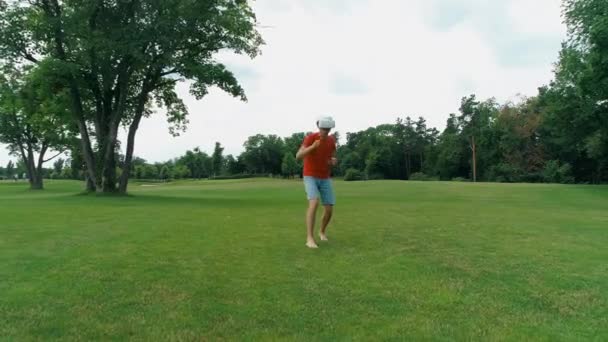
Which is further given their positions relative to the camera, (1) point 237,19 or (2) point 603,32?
(1) point 237,19

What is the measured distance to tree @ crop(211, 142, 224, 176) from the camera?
395 ft

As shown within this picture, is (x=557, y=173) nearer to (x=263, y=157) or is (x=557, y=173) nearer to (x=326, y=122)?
(x=326, y=122)

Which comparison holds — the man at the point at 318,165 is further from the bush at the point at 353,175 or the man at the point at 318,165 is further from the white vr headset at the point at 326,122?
the bush at the point at 353,175

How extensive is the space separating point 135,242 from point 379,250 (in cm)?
404

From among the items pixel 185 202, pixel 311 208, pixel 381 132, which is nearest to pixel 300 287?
pixel 311 208

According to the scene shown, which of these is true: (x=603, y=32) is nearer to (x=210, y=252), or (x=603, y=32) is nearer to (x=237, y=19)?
(x=237, y=19)

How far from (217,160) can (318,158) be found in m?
115

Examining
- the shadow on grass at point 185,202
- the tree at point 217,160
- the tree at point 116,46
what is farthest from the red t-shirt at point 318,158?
the tree at point 217,160

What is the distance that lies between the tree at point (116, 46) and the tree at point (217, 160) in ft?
305

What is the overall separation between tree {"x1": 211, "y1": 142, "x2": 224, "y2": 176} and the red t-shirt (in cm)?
11444

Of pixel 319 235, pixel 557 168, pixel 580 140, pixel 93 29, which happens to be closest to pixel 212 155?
pixel 557 168

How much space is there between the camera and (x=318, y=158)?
8000 millimetres

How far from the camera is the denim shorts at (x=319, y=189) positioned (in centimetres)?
794

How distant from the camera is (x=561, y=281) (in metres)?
5.30
